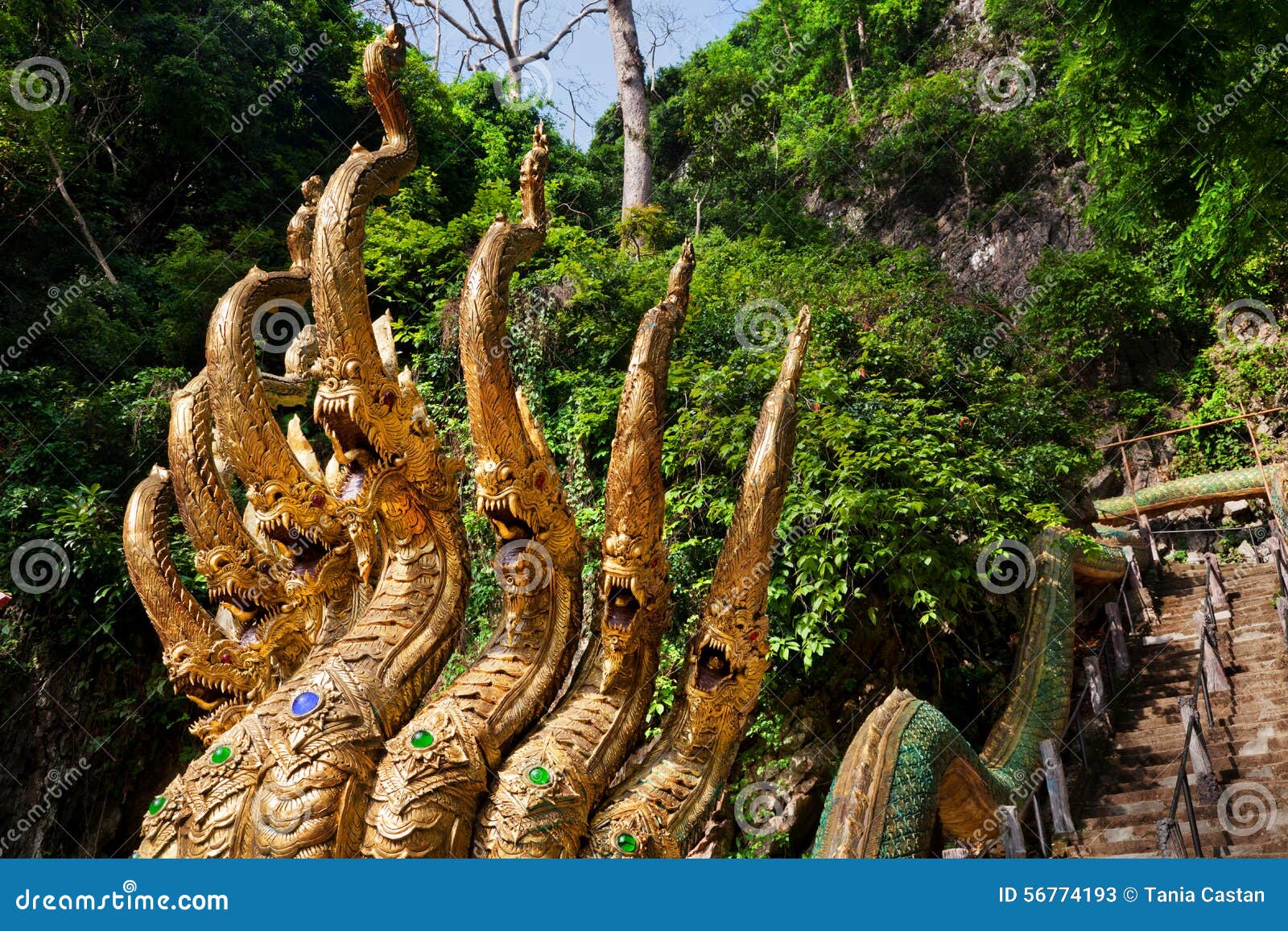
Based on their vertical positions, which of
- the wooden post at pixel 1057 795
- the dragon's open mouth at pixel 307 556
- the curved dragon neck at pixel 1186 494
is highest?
the curved dragon neck at pixel 1186 494

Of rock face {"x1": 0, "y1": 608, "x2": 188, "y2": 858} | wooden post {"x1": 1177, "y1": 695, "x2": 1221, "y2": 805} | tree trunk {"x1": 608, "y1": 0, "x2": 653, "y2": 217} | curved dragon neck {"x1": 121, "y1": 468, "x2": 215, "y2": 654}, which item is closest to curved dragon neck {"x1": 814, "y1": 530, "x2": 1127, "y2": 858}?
wooden post {"x1": 1177, "y1": 695, "x2": 1221, "y2": 805}

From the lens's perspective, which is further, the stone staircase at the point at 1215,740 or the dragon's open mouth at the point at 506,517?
the stone staircase at the point at 1215,740

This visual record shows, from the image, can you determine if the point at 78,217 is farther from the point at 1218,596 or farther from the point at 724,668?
the point at 1218,596

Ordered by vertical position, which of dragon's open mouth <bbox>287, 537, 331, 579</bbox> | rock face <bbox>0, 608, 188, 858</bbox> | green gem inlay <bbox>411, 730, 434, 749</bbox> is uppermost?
dragon's open mouth <bbox>287, 537, 331, 579</bbox>

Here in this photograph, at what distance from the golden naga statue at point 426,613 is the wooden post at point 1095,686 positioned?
5.91m

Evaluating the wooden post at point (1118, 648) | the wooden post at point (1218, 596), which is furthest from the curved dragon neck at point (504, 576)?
the wooden post at point (1218, 596)

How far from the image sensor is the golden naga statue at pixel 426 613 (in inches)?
128

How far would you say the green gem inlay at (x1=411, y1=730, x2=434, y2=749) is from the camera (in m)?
3.32

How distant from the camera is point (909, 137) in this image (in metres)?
18.6

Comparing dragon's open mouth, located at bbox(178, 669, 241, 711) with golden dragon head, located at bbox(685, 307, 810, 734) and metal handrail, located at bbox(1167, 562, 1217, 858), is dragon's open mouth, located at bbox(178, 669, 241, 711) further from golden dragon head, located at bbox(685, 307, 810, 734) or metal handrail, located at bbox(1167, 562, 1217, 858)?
metal handrail, located at bbox(1167, 562, 1217, 858)

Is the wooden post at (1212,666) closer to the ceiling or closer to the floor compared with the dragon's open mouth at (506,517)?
closer to the ceiling

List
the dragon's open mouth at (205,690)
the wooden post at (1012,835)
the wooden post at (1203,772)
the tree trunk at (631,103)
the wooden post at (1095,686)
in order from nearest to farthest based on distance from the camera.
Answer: the dragon's open mouth at (205,690) < the wooden post at (1012,835) < the wooden post at (1203,772) < the wooden post at (1095,686) < the tree trunk at (631,103)

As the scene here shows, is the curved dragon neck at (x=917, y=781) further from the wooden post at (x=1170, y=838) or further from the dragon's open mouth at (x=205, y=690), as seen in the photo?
the dragon's open mouth at (x=205, y=690)

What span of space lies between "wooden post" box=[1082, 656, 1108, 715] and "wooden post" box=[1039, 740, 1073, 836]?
5.00ft
